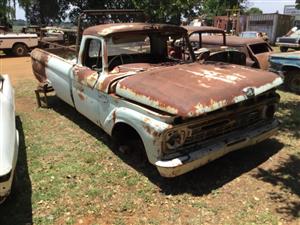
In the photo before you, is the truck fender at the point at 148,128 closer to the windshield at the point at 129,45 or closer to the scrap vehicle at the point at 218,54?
the windshield at the point at 129,45

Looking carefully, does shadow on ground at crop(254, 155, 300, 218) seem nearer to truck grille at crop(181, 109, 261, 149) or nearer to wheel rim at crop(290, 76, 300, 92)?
truck grille at crop(181, 109, 261, 149)

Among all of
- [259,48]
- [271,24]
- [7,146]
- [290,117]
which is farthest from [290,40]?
[7,146]

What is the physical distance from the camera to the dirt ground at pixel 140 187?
12.6 ft

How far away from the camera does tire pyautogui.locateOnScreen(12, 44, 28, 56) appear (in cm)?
1755

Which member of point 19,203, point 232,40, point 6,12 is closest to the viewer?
point 19,203

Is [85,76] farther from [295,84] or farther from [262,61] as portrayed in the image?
[262,61]

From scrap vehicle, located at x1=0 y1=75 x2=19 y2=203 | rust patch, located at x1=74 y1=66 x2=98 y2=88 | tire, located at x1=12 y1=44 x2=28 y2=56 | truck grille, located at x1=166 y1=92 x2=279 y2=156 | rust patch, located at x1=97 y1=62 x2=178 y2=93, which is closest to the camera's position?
scrap vehicle, located at x1=0 y1=75 x2=19 y2=203

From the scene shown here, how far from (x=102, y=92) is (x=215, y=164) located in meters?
1.84

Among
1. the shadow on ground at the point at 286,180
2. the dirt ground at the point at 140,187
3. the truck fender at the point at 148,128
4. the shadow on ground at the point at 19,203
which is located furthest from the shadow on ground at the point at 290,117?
the shadow on ground at the point at 19,203

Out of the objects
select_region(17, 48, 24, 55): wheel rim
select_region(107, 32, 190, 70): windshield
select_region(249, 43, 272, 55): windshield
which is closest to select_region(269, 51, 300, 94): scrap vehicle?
select_region(249, 43, 272, 55): windshield

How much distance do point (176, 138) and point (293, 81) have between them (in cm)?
616

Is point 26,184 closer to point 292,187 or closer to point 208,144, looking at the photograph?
point 208,144

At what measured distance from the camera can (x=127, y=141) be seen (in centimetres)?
514

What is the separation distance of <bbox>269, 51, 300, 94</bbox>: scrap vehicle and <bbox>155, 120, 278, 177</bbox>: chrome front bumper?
4328 millimetres
